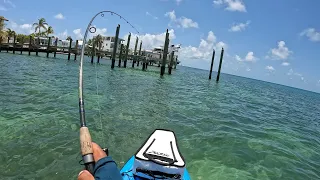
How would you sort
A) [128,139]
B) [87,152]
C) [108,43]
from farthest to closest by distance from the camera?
1. [108,43]
2. [128,139]
3. [87,152]

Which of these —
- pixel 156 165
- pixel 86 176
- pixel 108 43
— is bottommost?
pixel 156 165

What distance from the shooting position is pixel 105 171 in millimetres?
2820

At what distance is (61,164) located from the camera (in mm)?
5781

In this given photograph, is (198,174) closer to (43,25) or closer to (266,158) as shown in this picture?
(266,158)

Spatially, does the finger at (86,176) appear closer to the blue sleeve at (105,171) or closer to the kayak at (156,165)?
the blue sleeve at (105,171)

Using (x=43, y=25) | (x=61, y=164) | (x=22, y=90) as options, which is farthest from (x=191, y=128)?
(x=43, y=25)

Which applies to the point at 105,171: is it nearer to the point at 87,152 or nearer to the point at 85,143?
the point at 87,152

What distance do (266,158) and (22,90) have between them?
11504mm

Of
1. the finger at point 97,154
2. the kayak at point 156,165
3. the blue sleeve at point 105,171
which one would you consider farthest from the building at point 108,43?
the blue sleeve at point 105,171

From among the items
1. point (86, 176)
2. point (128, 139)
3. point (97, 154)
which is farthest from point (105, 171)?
point (128, 139)

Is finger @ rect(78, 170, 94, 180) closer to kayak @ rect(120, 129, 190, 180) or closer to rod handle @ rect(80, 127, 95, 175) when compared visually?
rod handle @ rect(80, 127, 95, 175)

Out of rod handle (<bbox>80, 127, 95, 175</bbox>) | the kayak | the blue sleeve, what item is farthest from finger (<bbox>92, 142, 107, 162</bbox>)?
the kayak

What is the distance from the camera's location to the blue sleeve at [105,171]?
9.09ft

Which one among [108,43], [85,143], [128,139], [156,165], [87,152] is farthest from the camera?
[108,43]
